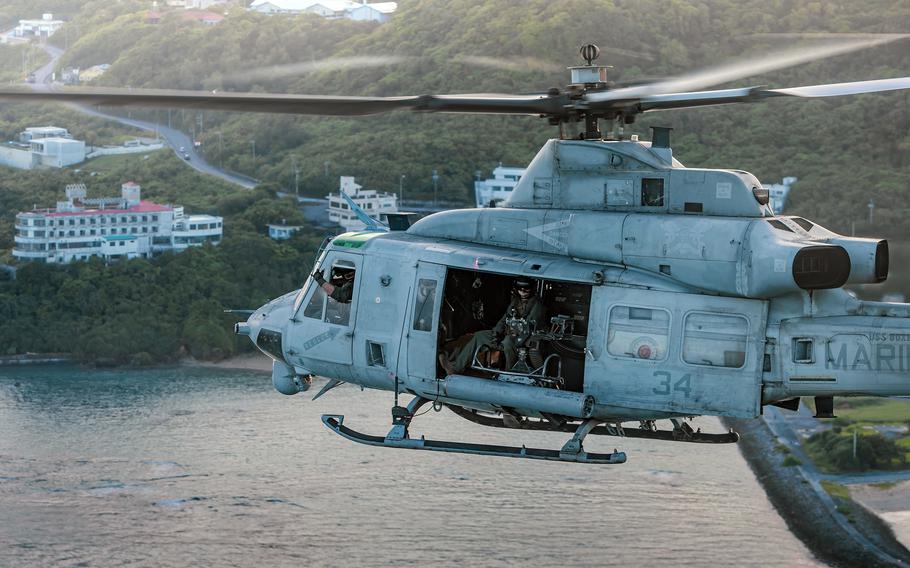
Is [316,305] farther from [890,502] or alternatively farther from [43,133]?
[43,133]

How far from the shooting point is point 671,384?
9109 millimetres

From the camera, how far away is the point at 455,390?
9.72m

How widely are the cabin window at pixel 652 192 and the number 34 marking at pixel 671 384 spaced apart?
135cm

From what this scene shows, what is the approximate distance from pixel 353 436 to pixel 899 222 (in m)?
36.8

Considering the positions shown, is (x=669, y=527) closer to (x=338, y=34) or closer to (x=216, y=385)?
(x=216, y=385)

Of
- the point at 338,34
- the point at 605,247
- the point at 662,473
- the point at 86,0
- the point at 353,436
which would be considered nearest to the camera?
the point at 605,247

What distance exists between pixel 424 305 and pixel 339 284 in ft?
3.41

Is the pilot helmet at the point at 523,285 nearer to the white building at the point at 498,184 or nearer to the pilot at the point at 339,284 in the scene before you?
the pilot at the point at 339,284

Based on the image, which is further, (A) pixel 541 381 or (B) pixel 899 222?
(B) pixel 899 222

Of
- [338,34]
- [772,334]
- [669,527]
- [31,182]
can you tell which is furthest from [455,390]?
[338,34]

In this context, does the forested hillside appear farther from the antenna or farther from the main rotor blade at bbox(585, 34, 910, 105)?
the antenna

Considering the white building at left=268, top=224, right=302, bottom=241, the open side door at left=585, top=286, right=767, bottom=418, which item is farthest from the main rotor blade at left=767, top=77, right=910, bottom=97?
the white building at left=268, top=224, right=302, bottom=241

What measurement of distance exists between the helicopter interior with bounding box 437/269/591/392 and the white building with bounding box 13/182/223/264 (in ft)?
131

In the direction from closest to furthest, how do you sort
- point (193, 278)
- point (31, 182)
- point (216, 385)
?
1. point (216, 385)
2. point (193, 278)
3. point (31, 182)
